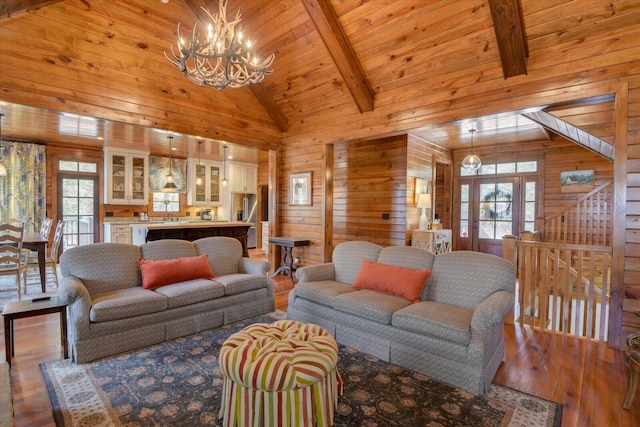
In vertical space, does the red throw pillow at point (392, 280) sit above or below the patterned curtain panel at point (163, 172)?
below

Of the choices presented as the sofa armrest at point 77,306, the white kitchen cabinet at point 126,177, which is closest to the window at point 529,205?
the sofa armrest at point 77,306

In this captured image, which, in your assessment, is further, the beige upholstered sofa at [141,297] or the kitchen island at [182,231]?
the kitchen island at [182,231]

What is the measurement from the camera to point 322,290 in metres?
3.24

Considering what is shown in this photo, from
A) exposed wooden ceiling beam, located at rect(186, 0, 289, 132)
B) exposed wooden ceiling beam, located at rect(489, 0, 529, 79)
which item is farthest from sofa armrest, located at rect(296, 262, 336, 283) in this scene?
exposed wooden ceiling beam, located at rect(186, 0, 289, 132)

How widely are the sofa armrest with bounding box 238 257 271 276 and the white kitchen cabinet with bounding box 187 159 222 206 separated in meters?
4.88

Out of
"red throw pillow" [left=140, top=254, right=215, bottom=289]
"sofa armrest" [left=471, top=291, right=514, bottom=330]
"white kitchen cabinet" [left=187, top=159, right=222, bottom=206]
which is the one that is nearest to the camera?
"sofa armrest" [left=471, top=291, right=514, bottom=330]

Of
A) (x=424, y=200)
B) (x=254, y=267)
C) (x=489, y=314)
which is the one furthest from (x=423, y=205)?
(x=489, y=314)

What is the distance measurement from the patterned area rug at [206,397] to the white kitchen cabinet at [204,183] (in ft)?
20.0

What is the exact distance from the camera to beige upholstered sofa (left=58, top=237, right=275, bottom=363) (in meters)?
2.68

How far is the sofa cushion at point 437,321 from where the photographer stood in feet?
7.66

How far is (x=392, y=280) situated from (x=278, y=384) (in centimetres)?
170

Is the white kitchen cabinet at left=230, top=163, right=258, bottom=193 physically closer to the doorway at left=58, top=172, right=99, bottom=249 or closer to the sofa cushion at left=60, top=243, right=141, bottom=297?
the doorway at left=58, top=172, right=99, bottom=249

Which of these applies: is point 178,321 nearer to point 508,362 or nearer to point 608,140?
point 508,362

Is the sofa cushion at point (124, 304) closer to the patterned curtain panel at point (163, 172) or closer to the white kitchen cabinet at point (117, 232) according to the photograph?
the white kitchen cabinet at point (117, 232)
